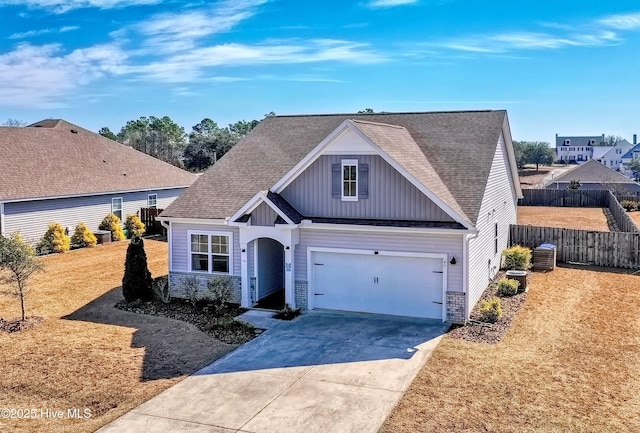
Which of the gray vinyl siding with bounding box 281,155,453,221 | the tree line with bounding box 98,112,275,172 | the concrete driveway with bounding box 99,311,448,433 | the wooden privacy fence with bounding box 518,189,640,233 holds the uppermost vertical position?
the tree line with bounding box 98,112,275,172

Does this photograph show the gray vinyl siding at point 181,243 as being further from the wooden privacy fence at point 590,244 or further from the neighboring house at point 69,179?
the wooden privacy fence at point 590,244

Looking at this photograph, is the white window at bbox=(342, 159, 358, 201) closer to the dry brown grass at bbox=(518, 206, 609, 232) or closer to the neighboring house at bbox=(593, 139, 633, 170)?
the dry brown grass at bbox=(518, 206, 609, 232)

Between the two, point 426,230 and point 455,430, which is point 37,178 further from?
point 455,430

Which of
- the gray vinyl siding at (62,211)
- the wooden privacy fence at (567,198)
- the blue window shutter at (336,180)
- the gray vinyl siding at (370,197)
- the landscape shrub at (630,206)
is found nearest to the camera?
the gray vinyl siding at (370,197)

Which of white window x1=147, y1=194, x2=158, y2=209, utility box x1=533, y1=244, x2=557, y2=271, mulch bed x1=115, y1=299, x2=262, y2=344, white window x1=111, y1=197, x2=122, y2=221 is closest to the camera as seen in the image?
mulch bed x1=115, y1=299, x2=262, y2=344

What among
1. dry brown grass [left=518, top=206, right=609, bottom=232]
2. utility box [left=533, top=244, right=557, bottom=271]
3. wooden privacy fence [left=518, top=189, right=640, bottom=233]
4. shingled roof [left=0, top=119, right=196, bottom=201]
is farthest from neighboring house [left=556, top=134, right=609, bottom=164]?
utility box [left=533, top=244, right=557, bottom=271]

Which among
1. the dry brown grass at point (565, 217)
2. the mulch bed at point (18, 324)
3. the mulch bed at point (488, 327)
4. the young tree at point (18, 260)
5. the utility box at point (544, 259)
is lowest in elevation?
the mulch bed at point (488, 327)

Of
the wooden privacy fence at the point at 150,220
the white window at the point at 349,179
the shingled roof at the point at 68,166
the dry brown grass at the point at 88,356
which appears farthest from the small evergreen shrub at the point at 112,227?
the white window at the point at 349,179
